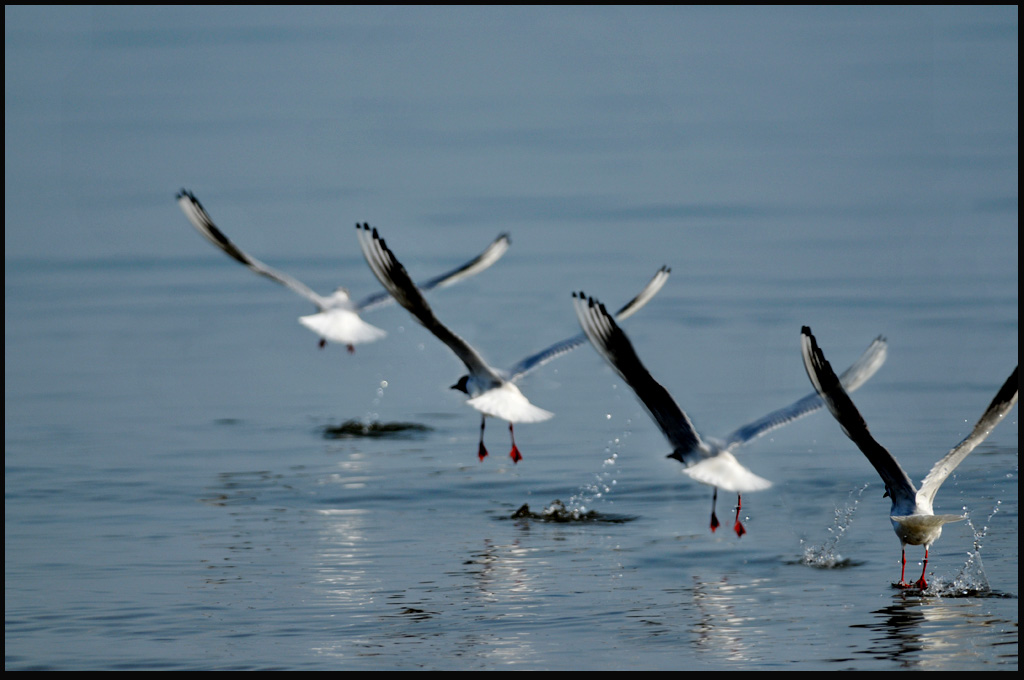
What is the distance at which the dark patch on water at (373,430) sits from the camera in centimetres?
1463

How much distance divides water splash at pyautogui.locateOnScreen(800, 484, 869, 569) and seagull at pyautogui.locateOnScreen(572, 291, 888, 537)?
17.9 inches

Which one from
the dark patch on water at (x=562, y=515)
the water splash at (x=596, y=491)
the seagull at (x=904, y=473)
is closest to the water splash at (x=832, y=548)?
the seagull at (x=904, y=473)

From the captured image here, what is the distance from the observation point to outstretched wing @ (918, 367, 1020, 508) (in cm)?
970

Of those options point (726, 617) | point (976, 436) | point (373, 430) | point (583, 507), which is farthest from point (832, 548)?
point (373, 430)

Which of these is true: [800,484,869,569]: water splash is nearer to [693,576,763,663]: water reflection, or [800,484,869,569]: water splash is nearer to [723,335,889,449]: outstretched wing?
[693,576,763,663]: water reflection

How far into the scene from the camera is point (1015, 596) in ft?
31.7

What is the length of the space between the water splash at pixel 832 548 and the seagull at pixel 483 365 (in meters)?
2.28

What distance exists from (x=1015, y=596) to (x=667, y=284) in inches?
460

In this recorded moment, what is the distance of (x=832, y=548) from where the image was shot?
420 inches

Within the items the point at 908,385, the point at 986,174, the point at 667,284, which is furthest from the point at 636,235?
the point at 908,385

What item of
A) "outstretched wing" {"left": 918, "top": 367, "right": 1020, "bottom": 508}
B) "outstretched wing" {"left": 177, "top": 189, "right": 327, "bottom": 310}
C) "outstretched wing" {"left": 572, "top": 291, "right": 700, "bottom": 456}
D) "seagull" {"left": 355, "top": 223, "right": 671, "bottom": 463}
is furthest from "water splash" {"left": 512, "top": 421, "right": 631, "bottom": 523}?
"outstretched wing" {"left": 177, "top": 189, "right": 327, "bottom": 310}

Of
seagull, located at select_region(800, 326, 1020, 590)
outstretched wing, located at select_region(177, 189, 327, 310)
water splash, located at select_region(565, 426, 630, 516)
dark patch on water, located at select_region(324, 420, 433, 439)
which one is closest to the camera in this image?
seagull, located at select_region(800, 326, 1020, 590)

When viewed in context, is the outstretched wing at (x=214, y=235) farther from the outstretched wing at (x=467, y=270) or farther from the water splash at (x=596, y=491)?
the water splash at (x=596, y=491)

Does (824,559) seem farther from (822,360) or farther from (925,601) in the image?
(822,360)
